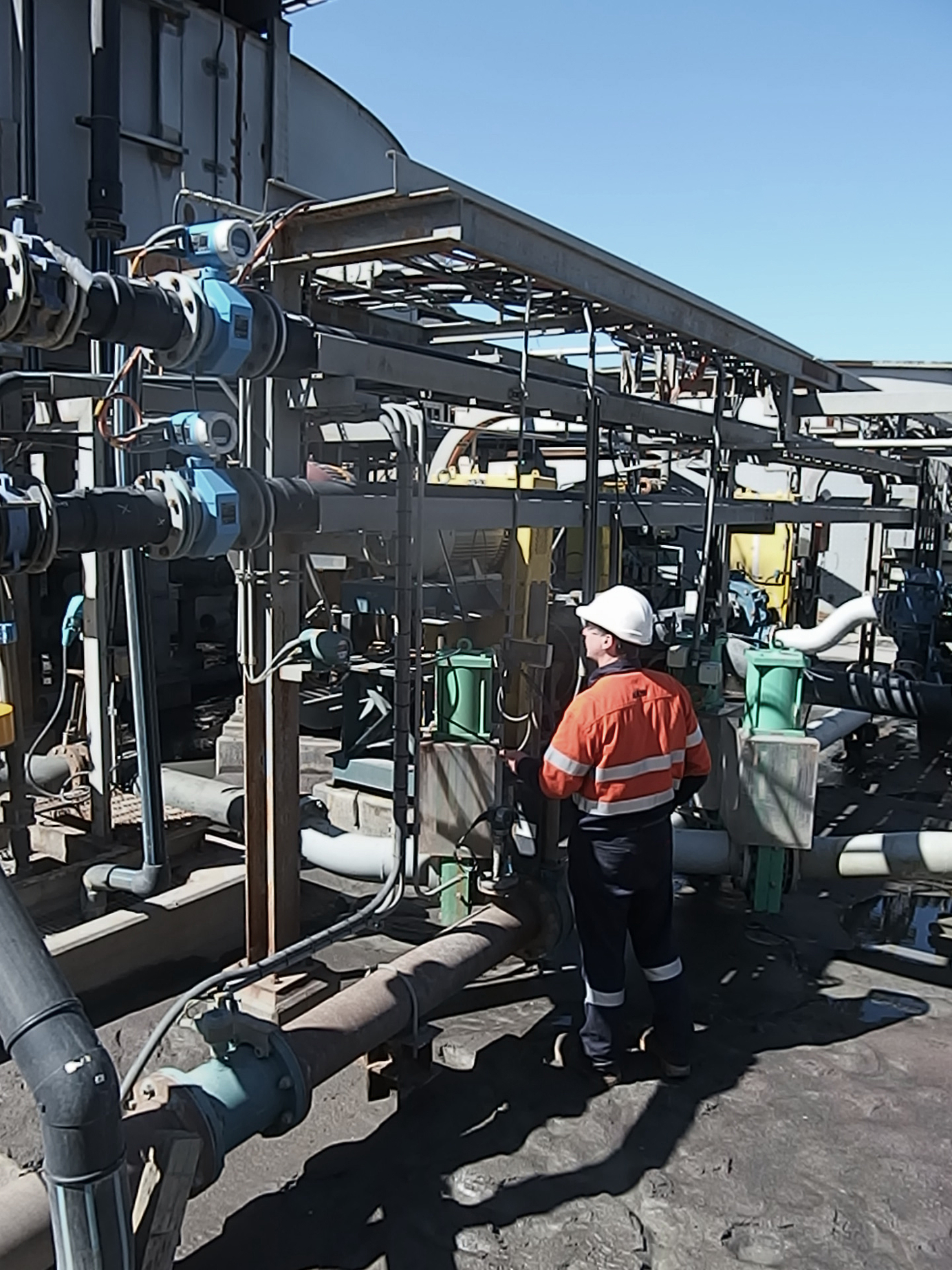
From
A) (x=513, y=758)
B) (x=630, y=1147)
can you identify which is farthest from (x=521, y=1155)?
(x=513, y=758)

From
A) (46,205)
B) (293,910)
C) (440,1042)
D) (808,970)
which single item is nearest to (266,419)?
(293,910)

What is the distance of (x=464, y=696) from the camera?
391 centimetres

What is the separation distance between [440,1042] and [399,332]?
3343mm

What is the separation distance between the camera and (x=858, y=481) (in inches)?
579

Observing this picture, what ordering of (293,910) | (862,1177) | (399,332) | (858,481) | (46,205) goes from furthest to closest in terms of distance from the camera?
(858,481)
(46,205)
(399,332)
(293,910)
(862,1177)

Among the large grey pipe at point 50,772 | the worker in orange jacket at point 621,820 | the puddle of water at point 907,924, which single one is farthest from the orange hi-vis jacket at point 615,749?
the large grey pipe at point 50,772

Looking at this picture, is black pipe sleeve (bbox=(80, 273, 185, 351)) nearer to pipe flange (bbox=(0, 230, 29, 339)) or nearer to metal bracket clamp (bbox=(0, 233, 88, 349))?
metal bracket clamp (bbox=(0, 233, 88, 349))

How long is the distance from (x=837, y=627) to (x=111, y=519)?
4.04 metres

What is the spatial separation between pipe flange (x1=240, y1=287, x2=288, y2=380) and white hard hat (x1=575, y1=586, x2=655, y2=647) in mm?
1381

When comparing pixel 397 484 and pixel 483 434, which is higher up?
pixel 483 434

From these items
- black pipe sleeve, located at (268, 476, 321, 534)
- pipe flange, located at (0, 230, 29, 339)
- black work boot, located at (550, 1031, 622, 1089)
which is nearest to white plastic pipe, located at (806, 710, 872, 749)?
black work boot, located at (550, 1031, 622, 1089)

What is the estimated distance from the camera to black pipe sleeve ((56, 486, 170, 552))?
8.92 ft

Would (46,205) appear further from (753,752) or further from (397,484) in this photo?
(753,752)

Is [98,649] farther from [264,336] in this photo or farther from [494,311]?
[494,311]
